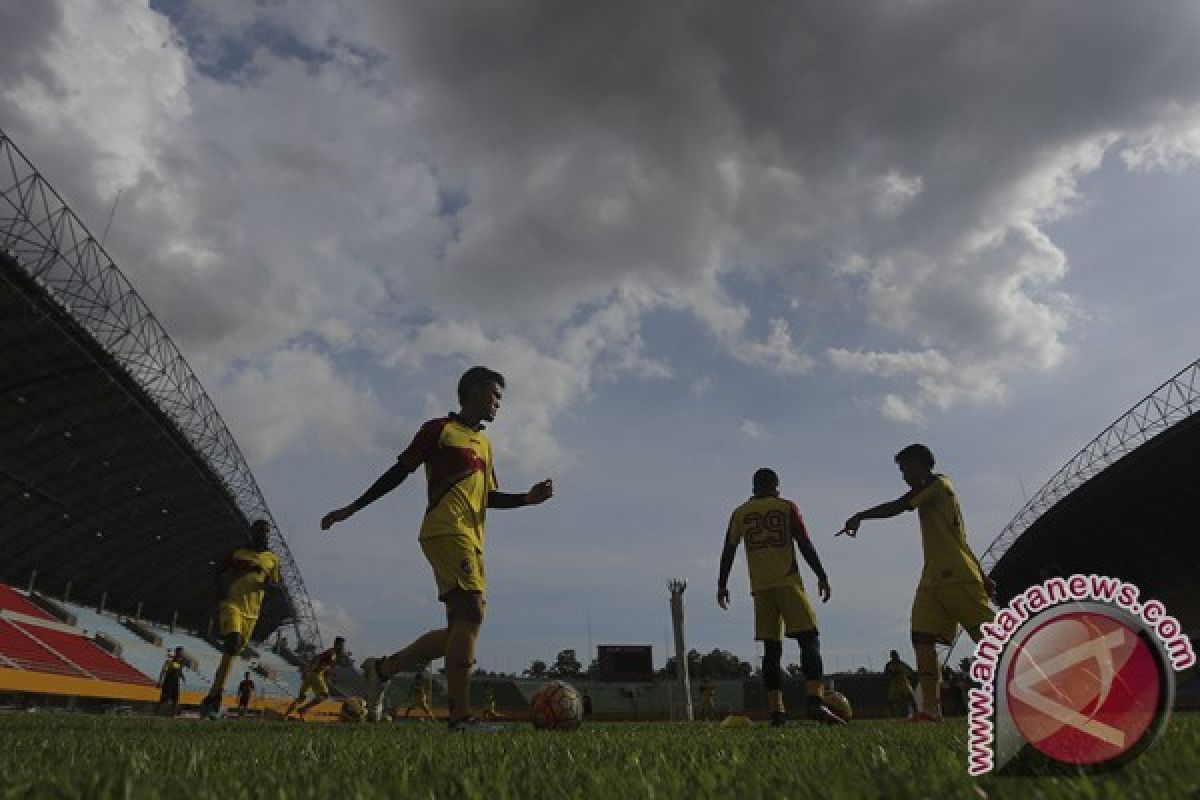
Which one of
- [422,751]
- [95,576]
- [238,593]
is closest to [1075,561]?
[238,593]

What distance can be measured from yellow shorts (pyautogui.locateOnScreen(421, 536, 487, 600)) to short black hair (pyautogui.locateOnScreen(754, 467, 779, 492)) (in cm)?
345

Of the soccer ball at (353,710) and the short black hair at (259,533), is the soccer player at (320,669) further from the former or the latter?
the short black hair at (259,533)

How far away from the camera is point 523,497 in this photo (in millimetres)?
5531

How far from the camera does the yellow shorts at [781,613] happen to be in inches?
259

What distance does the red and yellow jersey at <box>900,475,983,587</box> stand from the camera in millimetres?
5891

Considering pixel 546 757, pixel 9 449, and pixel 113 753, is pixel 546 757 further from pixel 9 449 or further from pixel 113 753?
pixel 9 449

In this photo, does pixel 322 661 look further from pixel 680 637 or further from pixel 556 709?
pixel 680 637

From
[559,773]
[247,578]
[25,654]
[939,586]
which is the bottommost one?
[559,773]

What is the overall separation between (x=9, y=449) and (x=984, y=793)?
37.9m

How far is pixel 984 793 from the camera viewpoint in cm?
131

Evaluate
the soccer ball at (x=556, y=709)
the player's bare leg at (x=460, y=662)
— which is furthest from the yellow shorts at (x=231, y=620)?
the player's bare leg at (x=460, y=662)

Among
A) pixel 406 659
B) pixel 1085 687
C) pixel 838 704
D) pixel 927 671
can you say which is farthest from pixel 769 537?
pixel 1085 687

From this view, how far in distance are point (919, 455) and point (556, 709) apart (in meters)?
3.71

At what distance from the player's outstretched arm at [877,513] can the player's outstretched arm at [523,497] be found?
2.70 metres
